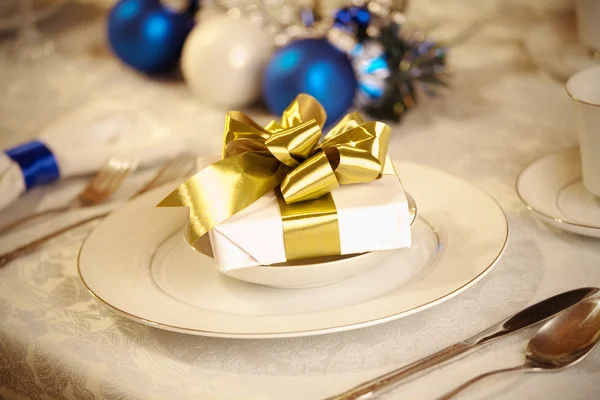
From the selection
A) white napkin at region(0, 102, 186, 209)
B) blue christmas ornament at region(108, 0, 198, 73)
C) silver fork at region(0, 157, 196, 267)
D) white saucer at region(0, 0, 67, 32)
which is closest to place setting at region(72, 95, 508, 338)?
silver fork at region(0, 157, 196, 267)

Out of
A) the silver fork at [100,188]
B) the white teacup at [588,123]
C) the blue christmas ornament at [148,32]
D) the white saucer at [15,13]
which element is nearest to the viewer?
the white teacup at [588,123]

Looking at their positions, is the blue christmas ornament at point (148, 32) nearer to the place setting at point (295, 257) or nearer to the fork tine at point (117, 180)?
the fork tine at point (117, 180)

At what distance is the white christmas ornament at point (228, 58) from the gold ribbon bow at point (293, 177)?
0.43 metres

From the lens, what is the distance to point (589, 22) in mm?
824

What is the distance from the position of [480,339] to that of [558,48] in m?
0.64

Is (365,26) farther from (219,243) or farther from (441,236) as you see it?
(219,243)

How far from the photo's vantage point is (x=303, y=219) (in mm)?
513

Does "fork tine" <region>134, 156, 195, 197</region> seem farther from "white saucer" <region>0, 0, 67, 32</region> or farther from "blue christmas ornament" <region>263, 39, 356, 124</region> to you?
"white saucer" <region>0, 0, 67, 32</region>

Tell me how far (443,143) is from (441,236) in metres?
0.29

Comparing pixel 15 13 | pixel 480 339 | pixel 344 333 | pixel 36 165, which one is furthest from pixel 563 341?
pixel 15 13

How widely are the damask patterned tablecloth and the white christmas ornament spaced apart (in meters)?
0.09

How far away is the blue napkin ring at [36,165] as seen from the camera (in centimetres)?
82

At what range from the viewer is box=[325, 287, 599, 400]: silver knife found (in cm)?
46

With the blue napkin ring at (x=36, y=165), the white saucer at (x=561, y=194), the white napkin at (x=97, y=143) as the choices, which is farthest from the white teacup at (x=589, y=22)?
the blue napkin ring at (x=36, y=165)
